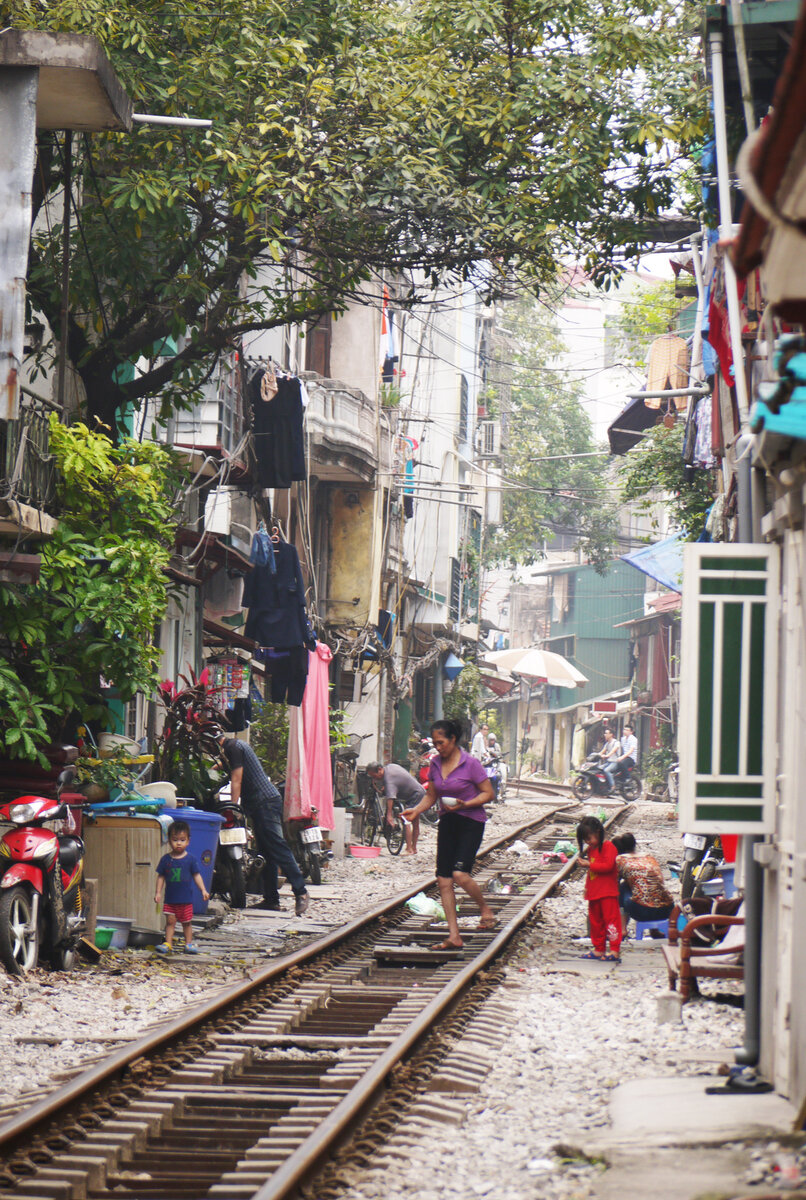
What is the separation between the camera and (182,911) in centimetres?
1181

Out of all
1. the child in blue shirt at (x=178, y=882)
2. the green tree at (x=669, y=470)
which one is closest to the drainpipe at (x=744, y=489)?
the child in blue shirt at (x=178, y=882)

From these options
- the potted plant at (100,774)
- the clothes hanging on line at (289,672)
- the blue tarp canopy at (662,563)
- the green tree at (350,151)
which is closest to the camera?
the potted plant at (100,774)

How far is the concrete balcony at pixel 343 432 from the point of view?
78.1 feet

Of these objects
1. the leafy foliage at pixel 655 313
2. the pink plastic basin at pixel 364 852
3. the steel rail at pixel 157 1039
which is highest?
the leafy foliage at pixel 655 313

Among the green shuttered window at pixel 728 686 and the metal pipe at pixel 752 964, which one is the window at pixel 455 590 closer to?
the metal pipe at pixel 752 964

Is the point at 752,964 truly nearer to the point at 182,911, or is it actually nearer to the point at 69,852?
the point at 69,852

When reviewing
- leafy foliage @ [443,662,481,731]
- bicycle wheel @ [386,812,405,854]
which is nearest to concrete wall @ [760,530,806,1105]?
bicycle wheel @ [386,812,405,854]

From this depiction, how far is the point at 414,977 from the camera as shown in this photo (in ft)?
35.6

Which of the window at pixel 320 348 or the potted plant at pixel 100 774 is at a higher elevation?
the window at pixel 320 348

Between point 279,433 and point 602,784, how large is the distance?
23.9 m

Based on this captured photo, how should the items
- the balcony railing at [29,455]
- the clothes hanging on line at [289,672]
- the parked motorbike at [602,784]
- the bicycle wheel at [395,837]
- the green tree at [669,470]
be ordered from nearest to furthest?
the balcony railing at [29,455] → the clothes hanging on line at [289,672] → the bicycle wheel at [395,837] → the green tree at [669,470] → the parked motorbike at [602,784]

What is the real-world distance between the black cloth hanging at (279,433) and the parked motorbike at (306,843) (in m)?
4.57

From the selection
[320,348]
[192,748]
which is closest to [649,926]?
[192,748]

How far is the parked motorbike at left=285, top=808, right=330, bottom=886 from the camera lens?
17109 mm
